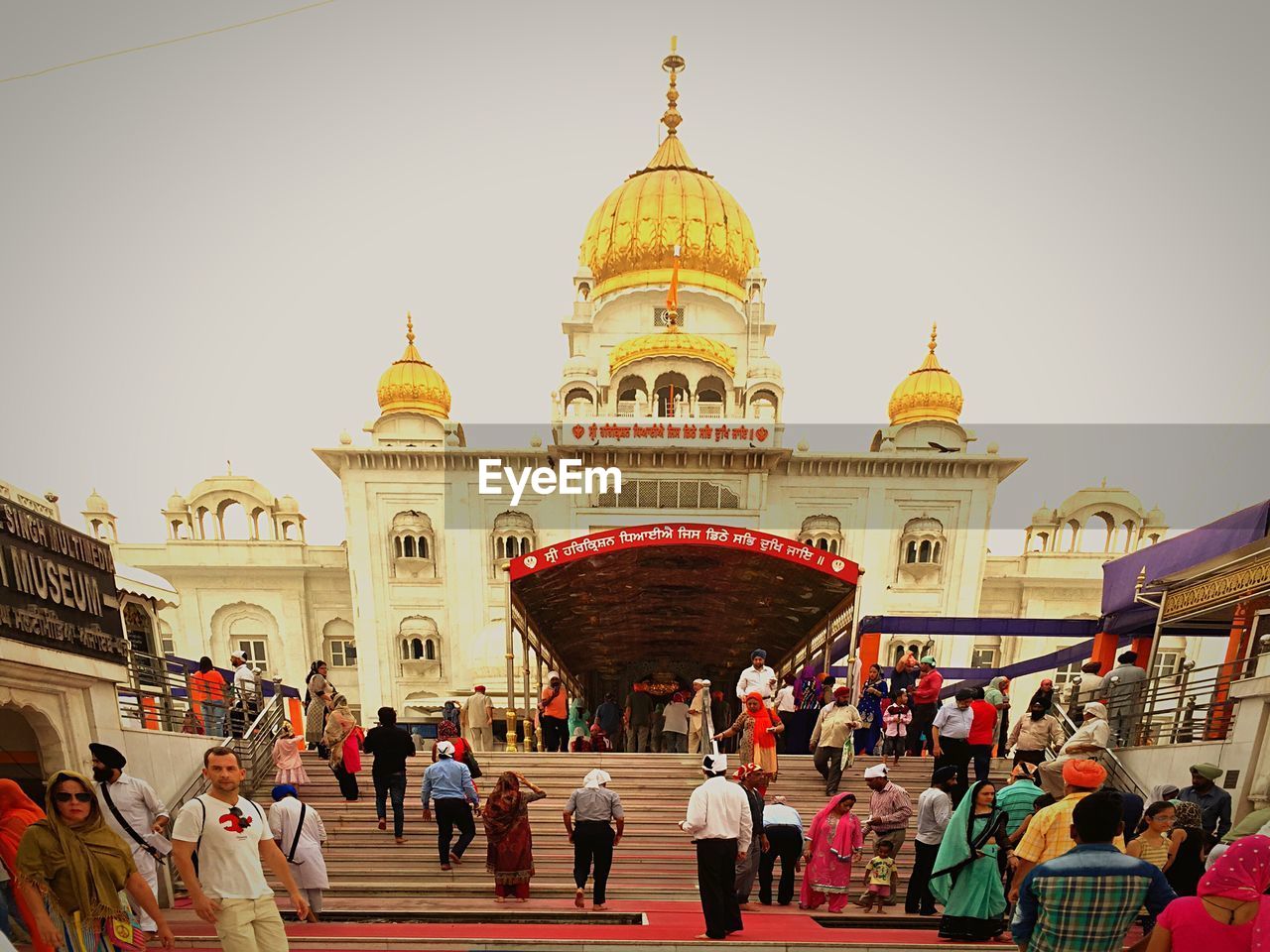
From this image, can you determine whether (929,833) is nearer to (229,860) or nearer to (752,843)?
(752,843)

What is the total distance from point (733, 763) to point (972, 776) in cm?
306

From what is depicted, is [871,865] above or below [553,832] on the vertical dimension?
above

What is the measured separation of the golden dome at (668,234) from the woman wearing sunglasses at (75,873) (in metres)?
30.8

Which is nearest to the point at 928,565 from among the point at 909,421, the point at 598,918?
the point at 909,421

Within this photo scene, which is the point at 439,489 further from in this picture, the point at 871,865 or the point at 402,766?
the point at 871,865

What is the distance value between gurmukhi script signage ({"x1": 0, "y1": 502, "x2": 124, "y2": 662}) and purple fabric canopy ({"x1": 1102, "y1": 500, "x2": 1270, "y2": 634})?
13.9 meters

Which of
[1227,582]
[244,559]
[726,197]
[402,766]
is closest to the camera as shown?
[402,766]

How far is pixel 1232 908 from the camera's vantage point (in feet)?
8.95

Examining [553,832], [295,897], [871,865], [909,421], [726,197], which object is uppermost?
[726,197]

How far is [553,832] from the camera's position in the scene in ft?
26.9

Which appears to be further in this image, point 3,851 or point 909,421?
point 909,421

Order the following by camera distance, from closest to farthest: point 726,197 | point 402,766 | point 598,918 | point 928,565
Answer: point 598,918, point 402,766, point 928,565, point 726,197

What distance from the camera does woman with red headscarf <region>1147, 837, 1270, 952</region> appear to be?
2.70 m

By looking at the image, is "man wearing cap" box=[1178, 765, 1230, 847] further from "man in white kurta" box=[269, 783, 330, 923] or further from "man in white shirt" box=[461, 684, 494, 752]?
"man in white shirt" box=[461, 684, 494, 752]
